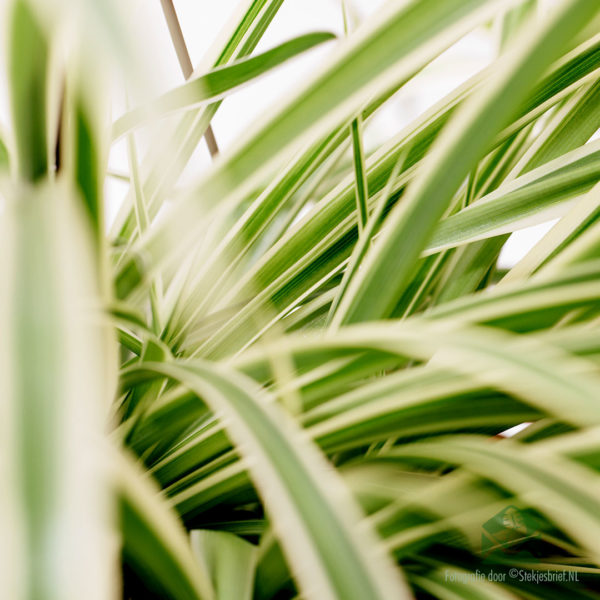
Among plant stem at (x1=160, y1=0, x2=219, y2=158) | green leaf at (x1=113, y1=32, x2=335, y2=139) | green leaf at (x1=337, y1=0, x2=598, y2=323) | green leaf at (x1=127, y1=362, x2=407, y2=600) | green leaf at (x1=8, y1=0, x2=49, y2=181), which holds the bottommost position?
green leaf at (x1=127, y1=362, x2=407, y2=600)

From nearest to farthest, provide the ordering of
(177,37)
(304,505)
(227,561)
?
(304,505) < (227,561) < (177,37)

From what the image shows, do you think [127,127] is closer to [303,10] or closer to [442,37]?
[442,37]

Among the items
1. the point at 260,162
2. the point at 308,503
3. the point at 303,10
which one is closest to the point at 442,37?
the point at 260,162

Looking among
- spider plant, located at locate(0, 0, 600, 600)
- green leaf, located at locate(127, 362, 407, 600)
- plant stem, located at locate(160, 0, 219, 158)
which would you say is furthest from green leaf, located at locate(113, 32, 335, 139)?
plant stem, located at locate(160, 0, 219, 158)

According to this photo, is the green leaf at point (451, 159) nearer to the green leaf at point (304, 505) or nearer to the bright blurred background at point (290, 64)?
the green leaf at point (304, 505)

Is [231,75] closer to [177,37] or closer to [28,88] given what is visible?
[28,88]

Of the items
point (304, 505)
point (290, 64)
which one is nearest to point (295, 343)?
point (304, 505)

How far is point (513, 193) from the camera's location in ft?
1.22

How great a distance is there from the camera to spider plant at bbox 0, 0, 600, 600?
0.51 feet

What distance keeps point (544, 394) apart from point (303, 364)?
3.9 inches

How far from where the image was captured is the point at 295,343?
8.9 inches

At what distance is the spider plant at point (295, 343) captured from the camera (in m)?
0.15

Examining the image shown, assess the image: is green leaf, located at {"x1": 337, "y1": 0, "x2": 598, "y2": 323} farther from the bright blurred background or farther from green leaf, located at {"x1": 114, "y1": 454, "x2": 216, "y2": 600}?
the bright blurred background

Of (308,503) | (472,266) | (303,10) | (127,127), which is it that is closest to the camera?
(308,503)
